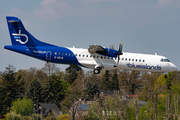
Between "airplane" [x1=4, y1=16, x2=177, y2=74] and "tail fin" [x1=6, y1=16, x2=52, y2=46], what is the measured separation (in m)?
0.76

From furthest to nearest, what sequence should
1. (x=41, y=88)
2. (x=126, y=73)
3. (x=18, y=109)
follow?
1. (x=126, y=73)
2. (x=41, y=88)
3. (x=18, y=109)

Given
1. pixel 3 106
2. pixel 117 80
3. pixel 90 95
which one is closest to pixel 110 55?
pixel 90 95

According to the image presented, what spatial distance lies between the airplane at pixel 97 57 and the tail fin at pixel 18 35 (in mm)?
756

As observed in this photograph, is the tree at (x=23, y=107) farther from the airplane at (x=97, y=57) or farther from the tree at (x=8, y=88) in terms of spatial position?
the airplane at (x=97, y=57)

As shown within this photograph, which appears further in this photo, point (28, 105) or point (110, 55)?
point (28, 105)

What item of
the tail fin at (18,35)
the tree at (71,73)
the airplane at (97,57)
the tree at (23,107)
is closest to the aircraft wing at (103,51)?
the airplane at (97,57)

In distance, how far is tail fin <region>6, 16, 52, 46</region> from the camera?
4531 cm

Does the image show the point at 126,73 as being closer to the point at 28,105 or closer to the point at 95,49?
the point at 28,105

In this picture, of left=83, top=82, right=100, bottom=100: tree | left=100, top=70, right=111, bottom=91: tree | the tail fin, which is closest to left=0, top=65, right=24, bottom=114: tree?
left=83, top=82, right=100, bottom=100: tree

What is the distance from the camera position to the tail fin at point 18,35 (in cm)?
4531

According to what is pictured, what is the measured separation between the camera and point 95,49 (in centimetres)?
4234

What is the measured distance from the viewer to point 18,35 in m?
45.8

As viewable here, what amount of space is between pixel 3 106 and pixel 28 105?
853cm

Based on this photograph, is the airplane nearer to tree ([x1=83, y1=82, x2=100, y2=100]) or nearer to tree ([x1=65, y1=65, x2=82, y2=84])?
tree ([x1=83, y1=82, x2=100, y2=100])
